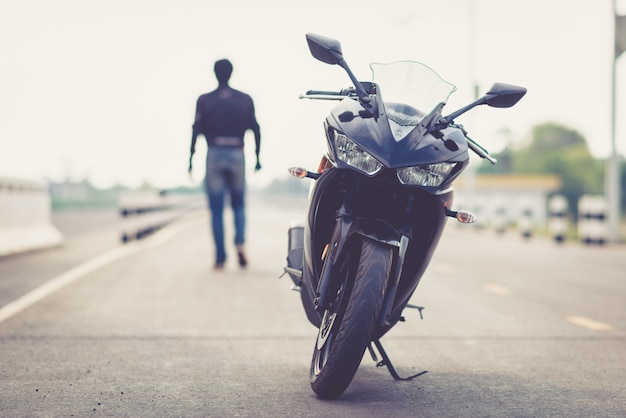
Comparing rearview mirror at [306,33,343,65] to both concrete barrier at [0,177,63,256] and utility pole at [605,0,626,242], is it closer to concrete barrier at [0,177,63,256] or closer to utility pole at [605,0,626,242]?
concrete barrier at [0,177,63,256]

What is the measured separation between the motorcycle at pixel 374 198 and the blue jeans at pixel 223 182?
5.29 m

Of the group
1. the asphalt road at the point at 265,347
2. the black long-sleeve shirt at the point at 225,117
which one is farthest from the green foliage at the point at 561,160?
the asphalt road at the point at 265,347

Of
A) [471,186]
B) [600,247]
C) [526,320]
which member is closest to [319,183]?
[526,320]

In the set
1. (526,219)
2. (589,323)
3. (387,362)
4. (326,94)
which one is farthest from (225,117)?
(526,219)

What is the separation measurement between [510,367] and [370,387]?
973 millimetres

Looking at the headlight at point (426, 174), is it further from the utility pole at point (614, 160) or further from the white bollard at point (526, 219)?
the white bollard at point (526, 219)

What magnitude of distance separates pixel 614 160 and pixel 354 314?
54.3 feet

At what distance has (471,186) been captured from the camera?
33.1 metres

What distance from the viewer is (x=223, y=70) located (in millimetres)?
9625

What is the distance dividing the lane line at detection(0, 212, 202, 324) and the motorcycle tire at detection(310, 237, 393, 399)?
119 inches

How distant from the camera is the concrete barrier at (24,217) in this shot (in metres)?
12.1

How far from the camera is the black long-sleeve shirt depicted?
31.2 ft

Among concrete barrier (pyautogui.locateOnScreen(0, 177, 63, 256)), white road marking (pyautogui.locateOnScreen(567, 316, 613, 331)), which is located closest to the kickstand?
white road marking (pyautogui.locateOnScreen(567, 316, 613, 331))

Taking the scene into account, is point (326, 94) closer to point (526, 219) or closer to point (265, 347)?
point (265, 347)
